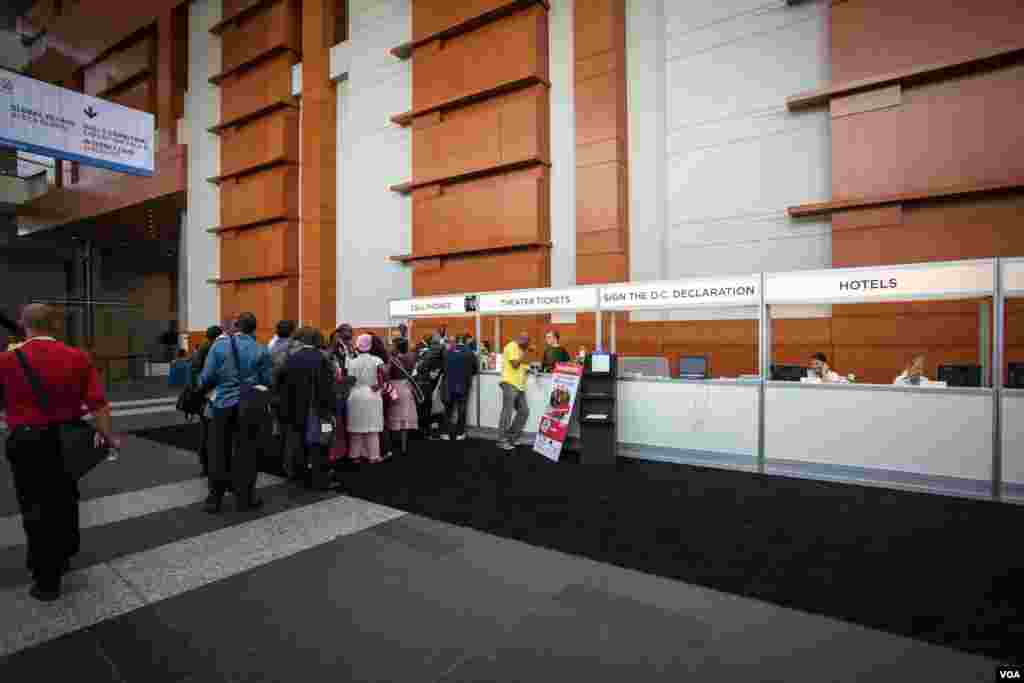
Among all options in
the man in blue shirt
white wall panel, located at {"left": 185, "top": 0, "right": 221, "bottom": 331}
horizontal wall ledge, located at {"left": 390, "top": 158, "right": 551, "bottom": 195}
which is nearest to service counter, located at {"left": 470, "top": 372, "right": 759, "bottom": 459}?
the man in blue shirt

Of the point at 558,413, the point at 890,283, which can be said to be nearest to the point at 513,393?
the point at 558,413

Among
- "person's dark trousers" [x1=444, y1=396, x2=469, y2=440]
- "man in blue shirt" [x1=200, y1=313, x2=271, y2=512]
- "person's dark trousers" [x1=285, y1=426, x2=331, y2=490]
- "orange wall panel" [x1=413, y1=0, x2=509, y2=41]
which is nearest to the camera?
"man in blue shirt" [x1=200, y1=313, x2=271, y2=512]

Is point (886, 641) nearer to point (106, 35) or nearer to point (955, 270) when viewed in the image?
point (955, 270)

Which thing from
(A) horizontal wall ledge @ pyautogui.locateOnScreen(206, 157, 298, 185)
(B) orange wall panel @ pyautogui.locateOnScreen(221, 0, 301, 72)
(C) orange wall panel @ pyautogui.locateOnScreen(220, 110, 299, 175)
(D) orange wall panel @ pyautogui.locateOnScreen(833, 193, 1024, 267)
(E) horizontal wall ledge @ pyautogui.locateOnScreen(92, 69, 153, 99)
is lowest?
(D) orange wall panel @ pyautogui.locateOnScreen(833, 193, 1024, 267)

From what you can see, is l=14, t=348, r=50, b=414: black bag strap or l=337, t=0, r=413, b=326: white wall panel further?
l=337, t=0, r=413, b=326: white wall panel

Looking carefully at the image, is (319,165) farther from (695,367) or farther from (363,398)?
(695,367)

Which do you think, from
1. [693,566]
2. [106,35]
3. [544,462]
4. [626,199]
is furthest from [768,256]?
[106,35]

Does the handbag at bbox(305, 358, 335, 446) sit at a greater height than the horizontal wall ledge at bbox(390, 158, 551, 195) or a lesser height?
lesser

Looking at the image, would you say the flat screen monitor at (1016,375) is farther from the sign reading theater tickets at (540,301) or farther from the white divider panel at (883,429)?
the sign reading theater tickets at (540,301)

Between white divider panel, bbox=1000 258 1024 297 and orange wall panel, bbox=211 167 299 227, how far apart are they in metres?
16.9

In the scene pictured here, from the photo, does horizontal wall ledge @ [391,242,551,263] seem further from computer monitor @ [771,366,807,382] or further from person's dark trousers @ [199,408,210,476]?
person's dark trousers @ [199,408,210,476]

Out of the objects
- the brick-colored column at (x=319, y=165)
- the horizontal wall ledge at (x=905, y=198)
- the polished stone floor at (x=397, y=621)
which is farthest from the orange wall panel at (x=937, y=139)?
the brick-colored column at (x=319, y=165)

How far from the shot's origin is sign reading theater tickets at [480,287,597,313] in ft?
23.6

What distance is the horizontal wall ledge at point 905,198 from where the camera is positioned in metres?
7.48
